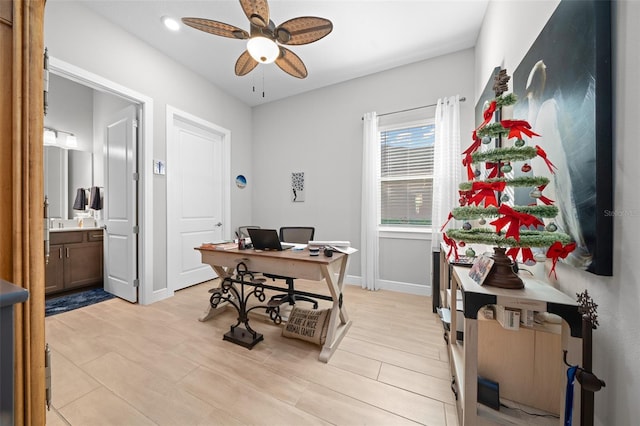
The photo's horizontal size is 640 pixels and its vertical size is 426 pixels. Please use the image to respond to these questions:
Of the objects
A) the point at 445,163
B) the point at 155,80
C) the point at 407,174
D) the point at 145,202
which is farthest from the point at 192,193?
the point at 445,163

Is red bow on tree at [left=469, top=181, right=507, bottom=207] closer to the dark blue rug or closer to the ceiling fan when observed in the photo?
the ceiling fan

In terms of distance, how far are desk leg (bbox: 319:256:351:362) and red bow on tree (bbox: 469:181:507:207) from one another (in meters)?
1.04

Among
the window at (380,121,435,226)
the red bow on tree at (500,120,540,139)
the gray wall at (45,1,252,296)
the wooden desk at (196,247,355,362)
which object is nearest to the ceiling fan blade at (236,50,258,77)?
the gray wall at (45,1,252,296)

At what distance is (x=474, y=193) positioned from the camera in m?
0.98

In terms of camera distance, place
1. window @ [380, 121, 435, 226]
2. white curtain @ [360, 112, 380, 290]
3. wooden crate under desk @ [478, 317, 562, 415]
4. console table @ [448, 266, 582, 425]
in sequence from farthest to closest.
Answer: white curtain @ [360, 112, 380, 290] < window @ [380, 121, 435, 226] < wooden crate under desk @ [478, 317, 562, 415] < console table @ [448, 266, 582, 425]

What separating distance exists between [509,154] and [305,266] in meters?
1.34

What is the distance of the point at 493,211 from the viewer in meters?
0.89

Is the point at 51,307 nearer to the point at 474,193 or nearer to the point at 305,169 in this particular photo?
the point at 305,169

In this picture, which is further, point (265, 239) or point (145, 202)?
point (145, 202)

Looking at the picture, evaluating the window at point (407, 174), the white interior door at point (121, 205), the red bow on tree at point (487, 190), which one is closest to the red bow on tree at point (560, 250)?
the red bow on tree at point (487, 190)

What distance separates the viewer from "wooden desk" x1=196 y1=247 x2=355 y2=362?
5.59 ft

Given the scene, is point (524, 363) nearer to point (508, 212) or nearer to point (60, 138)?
point (508, 212)

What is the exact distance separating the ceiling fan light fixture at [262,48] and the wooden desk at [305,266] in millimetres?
1567

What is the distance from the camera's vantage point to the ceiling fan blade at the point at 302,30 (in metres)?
1.67
